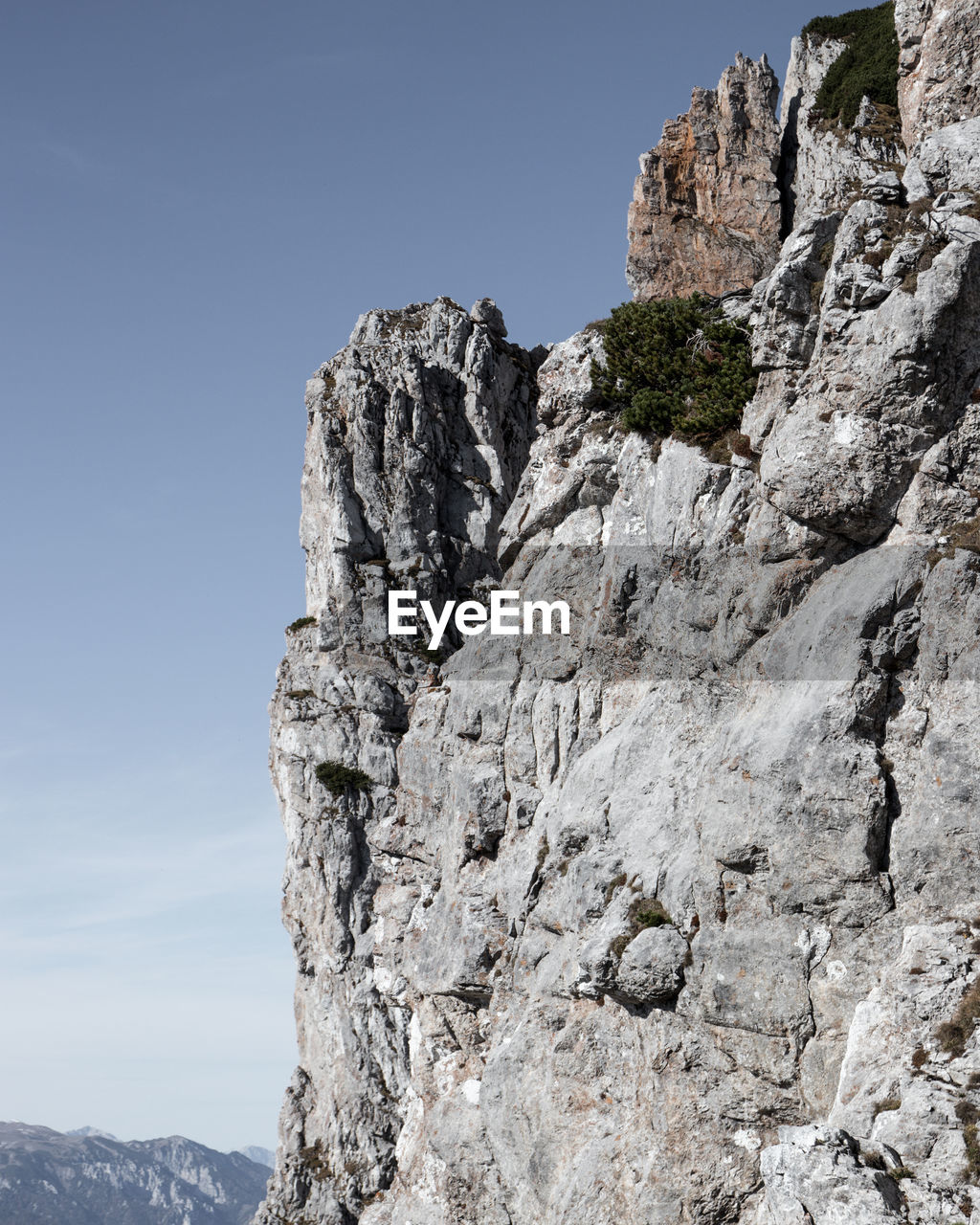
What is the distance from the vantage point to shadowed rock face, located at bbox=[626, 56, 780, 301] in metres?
50.2

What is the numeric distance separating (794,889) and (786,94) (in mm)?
40052

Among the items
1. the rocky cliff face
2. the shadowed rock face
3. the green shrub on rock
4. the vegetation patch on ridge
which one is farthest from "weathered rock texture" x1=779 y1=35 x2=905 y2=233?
the green shrub on rock

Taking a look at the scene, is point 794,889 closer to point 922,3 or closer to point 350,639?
point 922,3

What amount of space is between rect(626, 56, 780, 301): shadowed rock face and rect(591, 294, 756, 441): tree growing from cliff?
8.85 meters

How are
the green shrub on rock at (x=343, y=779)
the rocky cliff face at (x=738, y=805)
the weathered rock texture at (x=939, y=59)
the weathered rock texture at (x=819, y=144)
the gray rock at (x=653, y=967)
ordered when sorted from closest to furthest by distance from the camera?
the rocky cliff face at (x=738, y=805), the gray rock at (x=653, y=967), the weathered rock texture at (x=939, y=59), the weathered rock texture at (x=819, y=144), the green shrub on rock at (x=343, y=779)

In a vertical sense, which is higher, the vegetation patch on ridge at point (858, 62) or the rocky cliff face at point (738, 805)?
the vegetation patch on ridge at point (858, 62)

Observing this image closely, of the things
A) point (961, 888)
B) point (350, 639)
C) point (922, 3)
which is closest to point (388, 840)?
point (350, 639)

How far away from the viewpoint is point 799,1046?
89.1 feet

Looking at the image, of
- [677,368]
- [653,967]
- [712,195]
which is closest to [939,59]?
[677,368]

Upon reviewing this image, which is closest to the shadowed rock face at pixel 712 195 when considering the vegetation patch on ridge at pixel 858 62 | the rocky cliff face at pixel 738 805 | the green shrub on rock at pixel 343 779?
the vegetation patch on ridge at pixel 858 62

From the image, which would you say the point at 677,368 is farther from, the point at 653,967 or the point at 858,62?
the point at 653,967

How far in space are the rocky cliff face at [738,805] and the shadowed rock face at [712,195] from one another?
5.84 m

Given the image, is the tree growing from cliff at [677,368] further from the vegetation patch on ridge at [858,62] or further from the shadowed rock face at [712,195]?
the vegetation patch on ridge at [858,62]

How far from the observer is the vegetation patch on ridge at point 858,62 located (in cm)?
4619
